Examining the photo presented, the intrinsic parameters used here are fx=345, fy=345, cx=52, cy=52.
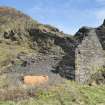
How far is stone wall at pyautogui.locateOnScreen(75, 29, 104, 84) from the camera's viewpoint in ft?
45.1

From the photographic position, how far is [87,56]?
558 inches

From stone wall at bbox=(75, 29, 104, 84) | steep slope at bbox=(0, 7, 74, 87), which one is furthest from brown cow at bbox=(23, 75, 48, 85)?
stone wall at bbox=(75, 29, 104, 84)

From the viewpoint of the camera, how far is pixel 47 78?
1271 centimetres

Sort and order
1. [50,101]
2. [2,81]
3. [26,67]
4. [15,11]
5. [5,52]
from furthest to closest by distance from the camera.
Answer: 1. [15,11]
2. [5,52]
3. [26,67]
4. [2,81]
5. [50,101]

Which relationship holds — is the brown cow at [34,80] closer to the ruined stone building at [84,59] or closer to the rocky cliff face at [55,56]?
the rocky cliff face at [55,56]

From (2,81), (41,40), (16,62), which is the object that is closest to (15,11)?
(41,40)

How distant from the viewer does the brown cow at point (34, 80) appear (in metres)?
12.3

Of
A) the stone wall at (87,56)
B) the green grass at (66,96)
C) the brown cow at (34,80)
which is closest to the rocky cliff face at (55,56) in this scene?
the stone wall at (87,56)

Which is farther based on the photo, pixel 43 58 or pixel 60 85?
pixel 43 58

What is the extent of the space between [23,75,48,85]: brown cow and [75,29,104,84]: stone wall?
1.64 meters

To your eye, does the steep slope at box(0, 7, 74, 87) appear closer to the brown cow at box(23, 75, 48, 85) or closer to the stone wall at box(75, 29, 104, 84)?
the brown cow at box(23, 75, 48, 85)

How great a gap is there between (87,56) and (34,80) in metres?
2.81

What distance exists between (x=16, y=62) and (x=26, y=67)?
640 mm

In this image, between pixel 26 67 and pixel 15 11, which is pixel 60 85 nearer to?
pixel 26 67
